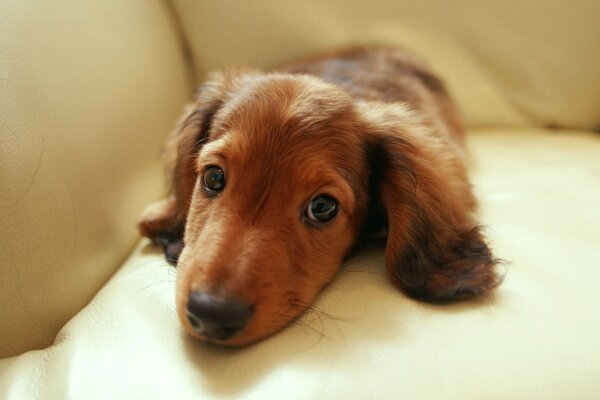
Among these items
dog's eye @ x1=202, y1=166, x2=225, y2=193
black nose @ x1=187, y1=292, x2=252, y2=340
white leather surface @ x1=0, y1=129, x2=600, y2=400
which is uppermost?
dog's eye @ x1=202, y1=166, x2=225, y2=193

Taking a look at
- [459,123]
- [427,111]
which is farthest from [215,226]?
[459,123]

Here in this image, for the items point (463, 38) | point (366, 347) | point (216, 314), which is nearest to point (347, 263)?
point (366, 347)

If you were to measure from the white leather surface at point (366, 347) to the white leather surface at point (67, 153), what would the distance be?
118 millimetres

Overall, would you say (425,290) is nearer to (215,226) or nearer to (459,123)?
(215,226)

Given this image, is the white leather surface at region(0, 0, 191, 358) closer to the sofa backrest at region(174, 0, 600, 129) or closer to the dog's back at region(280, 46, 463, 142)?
the sofa backrest at region(174, 0, 600, 129)

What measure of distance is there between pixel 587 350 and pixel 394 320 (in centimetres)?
39

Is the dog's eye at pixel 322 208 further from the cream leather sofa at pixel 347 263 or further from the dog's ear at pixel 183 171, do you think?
the dog's ear at pixel 183 171

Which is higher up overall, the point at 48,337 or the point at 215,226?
the point at 215,226

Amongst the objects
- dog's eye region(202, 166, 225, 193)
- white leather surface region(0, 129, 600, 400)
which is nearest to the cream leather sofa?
white leather surface region(0, 129, 600, 400)

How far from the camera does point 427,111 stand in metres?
2.04

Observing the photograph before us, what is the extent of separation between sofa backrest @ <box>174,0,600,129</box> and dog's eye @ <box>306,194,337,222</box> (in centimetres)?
123

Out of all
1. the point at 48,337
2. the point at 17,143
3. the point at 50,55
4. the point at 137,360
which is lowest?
the point at 48,337

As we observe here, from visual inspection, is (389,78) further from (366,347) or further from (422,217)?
(366,347)

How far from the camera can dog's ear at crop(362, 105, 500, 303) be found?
1.32 meters
